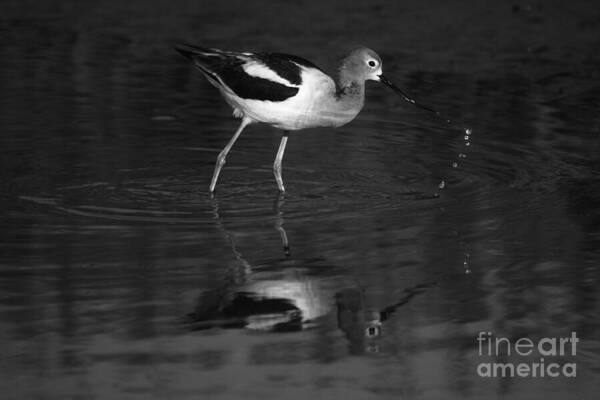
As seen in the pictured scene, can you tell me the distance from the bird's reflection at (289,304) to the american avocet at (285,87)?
189cm

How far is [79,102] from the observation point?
11.2m

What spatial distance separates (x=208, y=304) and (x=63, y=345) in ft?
2.68

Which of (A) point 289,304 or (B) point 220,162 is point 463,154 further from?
(A) point 289,304

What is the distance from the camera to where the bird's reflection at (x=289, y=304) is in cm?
628

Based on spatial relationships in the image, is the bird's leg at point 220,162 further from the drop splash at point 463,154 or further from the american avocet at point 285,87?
the drop splash at point 463,154

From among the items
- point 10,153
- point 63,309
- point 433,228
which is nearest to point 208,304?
point 63,309

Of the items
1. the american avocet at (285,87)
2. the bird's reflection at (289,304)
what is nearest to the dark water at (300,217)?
the bird's reflection at (289,304)

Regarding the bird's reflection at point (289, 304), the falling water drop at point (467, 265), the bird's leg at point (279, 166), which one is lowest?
the bird's reflection at point (289, 304)

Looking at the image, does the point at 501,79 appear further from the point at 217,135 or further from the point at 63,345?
the point at 63,345

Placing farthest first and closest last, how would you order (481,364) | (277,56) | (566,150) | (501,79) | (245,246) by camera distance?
(501,79)
(566,150)
(277,56)
(245,246)
(481,364)
